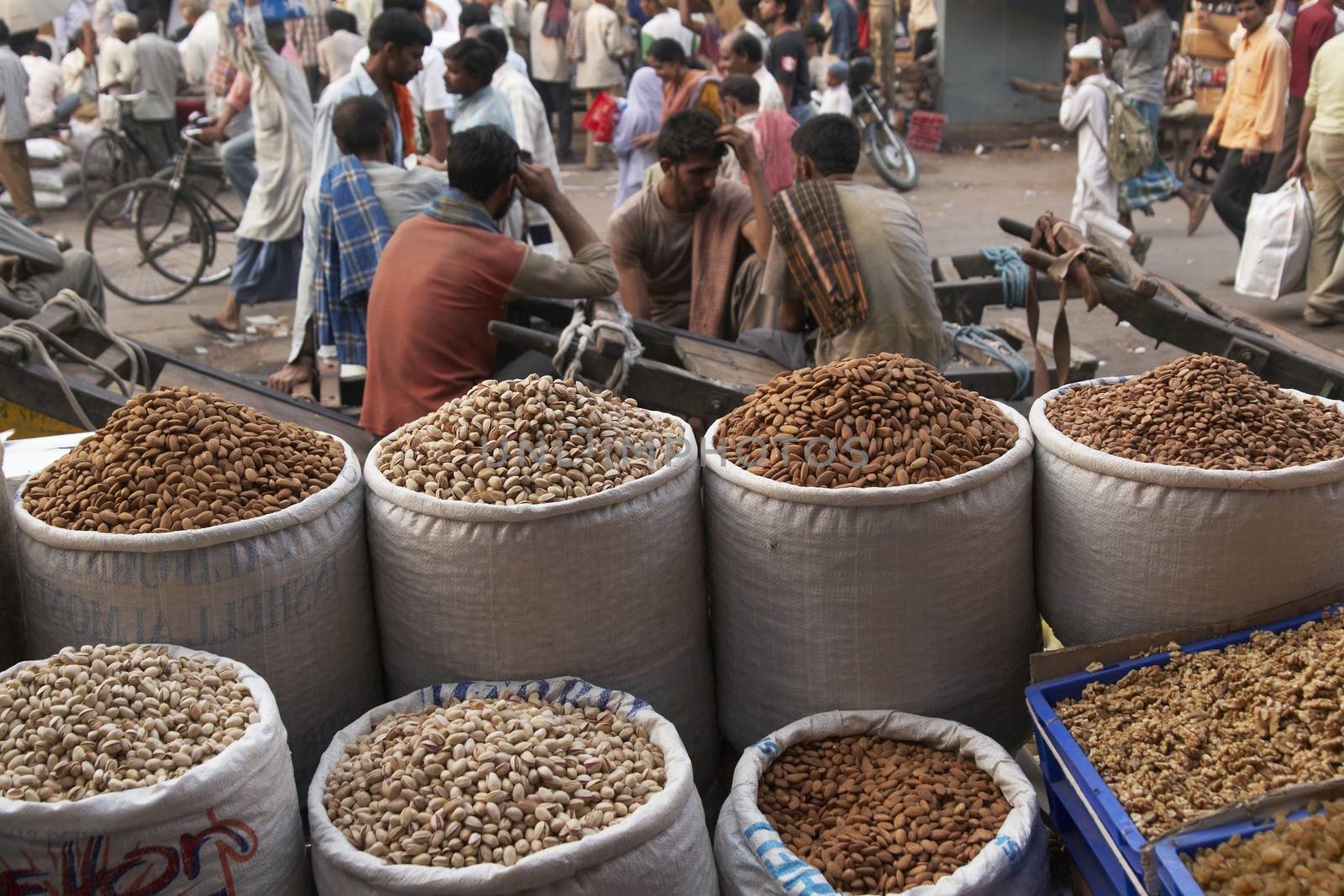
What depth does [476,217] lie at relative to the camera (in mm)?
3525

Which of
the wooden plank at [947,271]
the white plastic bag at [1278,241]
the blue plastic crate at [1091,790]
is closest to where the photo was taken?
the blue plastic crate at [1091,790]

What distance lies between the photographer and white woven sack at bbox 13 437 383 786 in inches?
72.6

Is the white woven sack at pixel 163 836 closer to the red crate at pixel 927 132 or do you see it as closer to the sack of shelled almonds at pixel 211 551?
the sack of shelled almonds at pixel 211 551

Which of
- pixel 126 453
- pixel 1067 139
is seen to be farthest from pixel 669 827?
pixel 1067 139

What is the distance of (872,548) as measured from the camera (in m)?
1.92

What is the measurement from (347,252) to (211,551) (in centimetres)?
250

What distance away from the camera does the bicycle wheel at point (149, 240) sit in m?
7.34

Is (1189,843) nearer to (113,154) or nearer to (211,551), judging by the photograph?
(211,551)

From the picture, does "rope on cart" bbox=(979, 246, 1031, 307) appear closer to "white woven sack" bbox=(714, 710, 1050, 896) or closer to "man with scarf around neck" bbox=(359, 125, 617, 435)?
"man with scarf around neck" bbox=(359, 125, 617, 435)

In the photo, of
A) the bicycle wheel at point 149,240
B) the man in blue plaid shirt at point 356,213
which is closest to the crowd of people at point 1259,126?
the man in blue plaid shirt at point 356,213

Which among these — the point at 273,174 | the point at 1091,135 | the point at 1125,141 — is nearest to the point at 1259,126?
the point at 1125,141

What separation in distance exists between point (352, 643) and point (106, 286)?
6247 mm

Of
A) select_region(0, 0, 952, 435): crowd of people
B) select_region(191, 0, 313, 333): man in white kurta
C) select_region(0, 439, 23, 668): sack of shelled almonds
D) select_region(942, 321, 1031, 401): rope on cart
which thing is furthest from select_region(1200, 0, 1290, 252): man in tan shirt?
select_region(0, 439, 23, 668): sack of shelled almonds

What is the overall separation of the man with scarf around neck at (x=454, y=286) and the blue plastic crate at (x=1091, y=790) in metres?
1.97
